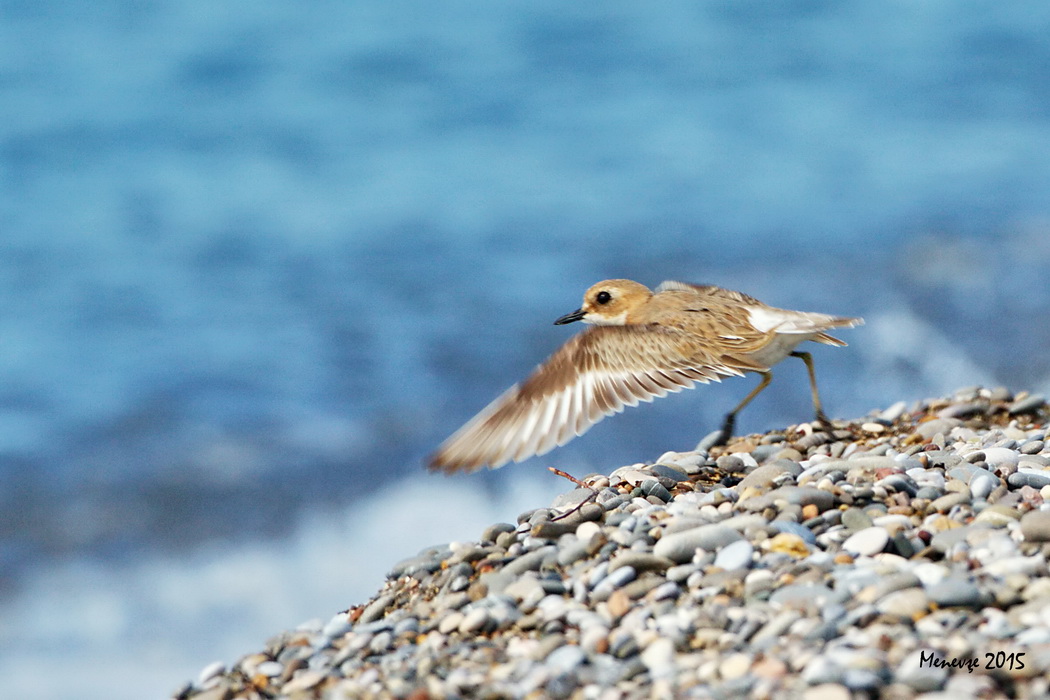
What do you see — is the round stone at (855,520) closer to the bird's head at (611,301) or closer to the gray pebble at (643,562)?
the gray pebble at (643,562)

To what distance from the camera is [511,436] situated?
6992 millimetres

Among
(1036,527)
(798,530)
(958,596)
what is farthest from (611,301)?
(958,596)

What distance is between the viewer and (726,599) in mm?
4801

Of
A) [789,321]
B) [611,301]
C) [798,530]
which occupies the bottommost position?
[798,530]

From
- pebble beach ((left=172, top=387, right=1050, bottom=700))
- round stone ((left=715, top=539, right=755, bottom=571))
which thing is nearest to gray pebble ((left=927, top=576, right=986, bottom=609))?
pebble beach ((left=172, top=387, right=1050, bottom=700))

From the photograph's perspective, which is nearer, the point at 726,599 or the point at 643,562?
the point at 726,599

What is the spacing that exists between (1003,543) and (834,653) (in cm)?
135

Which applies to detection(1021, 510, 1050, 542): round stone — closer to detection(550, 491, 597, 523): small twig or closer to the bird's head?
detection(550, 491, 597, 523): small twig

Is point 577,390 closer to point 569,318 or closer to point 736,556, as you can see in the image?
point 569,318

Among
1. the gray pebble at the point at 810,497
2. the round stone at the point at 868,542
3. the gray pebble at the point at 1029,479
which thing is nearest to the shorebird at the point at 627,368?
the gray pebble at the point at 810,497

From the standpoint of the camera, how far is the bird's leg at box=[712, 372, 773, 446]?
8.33 m

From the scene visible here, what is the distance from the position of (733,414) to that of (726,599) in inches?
143

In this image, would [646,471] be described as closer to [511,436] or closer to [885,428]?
[511,436]

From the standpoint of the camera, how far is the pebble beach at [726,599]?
4188mm
